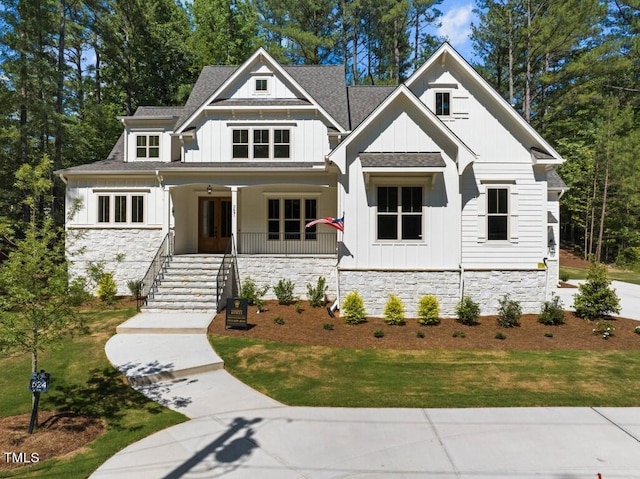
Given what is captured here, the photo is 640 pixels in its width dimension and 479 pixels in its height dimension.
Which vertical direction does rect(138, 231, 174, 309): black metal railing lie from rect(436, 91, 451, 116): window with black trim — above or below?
below

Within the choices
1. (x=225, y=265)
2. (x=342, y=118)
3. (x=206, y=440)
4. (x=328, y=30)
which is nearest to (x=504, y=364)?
A: (x=206, y=440)

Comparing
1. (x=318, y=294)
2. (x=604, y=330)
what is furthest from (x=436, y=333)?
(x=604, y=330)

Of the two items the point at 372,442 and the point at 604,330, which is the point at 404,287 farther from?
the point at 372,442

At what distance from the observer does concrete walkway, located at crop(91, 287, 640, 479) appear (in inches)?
171

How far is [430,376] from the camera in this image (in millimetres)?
7445

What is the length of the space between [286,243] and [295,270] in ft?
7.41

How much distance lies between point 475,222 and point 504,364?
17.1 ft

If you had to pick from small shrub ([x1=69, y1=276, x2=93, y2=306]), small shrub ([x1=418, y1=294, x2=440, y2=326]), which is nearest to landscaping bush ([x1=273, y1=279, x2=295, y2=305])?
small shrub ([x1=418, y1=294, x2=440, y2=326])

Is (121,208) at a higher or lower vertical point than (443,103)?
lower

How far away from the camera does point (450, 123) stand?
1223cm

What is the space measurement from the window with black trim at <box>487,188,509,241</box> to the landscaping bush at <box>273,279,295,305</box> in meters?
6.90

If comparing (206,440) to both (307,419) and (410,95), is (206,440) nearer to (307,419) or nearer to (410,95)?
(307,419)

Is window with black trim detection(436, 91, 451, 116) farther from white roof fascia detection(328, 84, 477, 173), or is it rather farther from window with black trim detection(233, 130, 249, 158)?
window with black trim detection(233, 130, 249, 158)

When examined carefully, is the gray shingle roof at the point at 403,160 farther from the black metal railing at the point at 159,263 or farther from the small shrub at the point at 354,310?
the black metal railing at the point at 159,263
